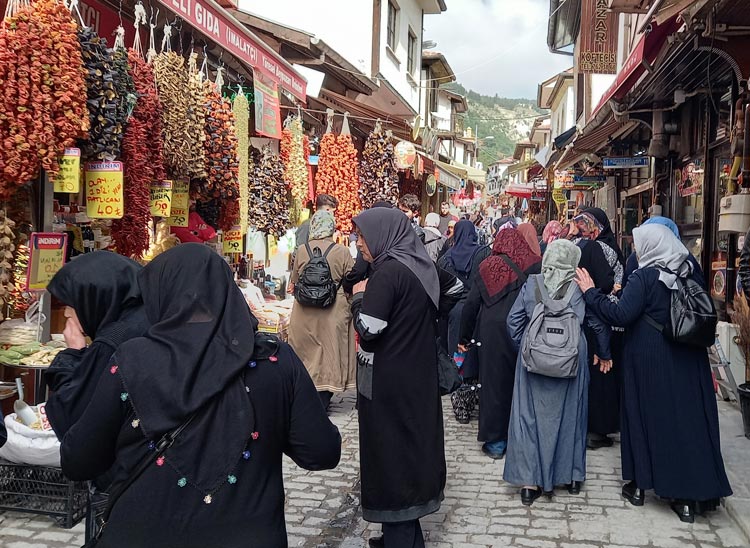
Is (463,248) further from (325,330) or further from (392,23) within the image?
(392,23)

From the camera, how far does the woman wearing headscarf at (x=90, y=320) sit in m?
2.35

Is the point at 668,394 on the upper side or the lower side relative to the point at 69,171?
lower

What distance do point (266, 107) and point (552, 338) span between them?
377 cm

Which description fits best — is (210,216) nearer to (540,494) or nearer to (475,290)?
(475,290)

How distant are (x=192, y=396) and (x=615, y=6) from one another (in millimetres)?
6707

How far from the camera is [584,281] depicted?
4.77 metres

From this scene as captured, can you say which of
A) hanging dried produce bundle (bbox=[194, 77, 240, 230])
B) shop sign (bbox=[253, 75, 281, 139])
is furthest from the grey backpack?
shop sign (bbox=[253, 75, 281, 139])

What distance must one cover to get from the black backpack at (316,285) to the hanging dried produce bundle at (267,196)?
4.72 ft

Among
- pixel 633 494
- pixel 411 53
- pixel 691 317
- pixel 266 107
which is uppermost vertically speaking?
pixel 411 53

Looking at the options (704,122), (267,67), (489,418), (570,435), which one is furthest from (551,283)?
(704,122)

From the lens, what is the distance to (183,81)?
17.7 feet

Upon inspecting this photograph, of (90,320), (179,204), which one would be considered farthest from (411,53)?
(90,320)

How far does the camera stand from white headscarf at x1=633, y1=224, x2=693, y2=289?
14.4 ft

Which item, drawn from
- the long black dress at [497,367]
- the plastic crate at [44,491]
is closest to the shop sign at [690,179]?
the long black dress at [497,367]
